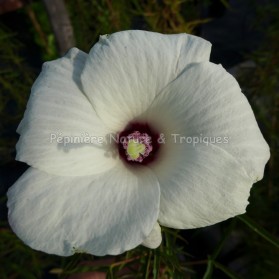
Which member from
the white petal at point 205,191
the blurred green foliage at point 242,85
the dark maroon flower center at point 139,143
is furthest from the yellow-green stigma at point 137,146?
the blurred green foliage at point 242,85

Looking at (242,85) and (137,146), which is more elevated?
(137,146)

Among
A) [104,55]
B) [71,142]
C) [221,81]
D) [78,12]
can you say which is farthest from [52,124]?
[78,12]

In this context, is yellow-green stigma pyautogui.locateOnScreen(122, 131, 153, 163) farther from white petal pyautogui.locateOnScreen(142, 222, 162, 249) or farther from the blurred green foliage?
the blurred green foliage

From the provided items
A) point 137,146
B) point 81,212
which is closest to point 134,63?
point 137,146

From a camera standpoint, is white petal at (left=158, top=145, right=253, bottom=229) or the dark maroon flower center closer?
white petal at (left=158, top=145, right=253, bottom=229)

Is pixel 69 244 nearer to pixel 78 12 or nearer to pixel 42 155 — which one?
pixel 42 155

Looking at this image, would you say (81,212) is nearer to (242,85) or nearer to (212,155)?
(212,155)

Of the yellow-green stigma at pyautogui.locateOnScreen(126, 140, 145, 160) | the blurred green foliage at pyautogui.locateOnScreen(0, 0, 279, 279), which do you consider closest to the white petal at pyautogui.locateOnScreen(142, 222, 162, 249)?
the yellow-green stigma at pyautogui.locateOnScreen(126, 140, 145, 160)
